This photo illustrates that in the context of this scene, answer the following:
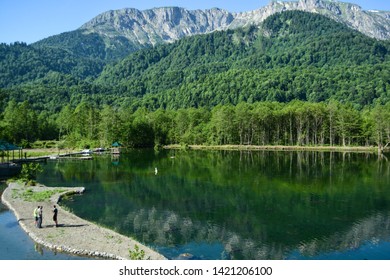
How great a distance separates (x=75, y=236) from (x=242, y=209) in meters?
20.0

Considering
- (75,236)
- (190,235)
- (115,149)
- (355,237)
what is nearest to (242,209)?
(190,235)

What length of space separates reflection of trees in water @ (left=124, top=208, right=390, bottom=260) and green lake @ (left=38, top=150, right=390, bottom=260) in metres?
0.08

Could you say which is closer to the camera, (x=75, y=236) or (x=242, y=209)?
(x=75, y=236)

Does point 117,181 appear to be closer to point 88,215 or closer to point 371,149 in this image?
point 88,215

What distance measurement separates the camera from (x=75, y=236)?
98.9 ft

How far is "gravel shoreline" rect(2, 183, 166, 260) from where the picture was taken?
1051 inches

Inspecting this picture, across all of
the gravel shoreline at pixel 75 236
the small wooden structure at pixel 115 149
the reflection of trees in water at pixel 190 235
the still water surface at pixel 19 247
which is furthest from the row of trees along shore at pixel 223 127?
the still water surface at pixel 19 247

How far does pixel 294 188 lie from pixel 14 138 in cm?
10472

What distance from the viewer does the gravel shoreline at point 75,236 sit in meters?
26.7

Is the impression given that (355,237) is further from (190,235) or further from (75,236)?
(75,236)

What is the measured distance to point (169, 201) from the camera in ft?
159

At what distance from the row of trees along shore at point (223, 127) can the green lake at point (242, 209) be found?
60.7 metres

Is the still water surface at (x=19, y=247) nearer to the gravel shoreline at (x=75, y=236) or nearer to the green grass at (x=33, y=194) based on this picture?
the gravel shoreline at (x=75, y=236)
